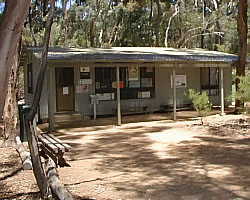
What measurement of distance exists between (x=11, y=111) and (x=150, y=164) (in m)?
3.83

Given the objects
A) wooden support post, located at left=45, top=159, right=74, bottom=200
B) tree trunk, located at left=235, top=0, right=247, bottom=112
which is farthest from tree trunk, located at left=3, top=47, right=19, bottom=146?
tree trunk, located at left=235, top=0, right=247, bottom=112

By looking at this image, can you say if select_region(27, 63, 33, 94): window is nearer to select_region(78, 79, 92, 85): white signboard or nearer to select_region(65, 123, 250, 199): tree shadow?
select_region(78, 79, 92, 85): white signboard

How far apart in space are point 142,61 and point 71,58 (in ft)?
9.14

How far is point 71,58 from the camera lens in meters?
12.3

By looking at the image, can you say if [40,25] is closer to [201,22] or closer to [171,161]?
[201,22]

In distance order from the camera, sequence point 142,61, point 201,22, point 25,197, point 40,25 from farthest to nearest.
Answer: point 201,22, point 40,25, point 142,61, point 25,197

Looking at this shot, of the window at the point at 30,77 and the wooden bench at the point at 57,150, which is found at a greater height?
the window at the point at 30,77

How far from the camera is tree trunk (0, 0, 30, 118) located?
112 inches

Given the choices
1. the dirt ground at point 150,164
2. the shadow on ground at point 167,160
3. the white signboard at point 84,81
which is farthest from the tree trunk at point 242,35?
the white signboard at point 84,81

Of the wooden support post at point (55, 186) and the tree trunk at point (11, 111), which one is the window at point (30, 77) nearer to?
the tree trunk at point (11, 111)

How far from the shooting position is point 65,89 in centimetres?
1467

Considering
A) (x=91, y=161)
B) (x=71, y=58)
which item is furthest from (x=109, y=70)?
(x=91, y=161)

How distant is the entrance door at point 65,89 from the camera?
48.1 ft

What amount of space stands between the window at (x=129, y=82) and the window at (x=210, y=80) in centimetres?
308
